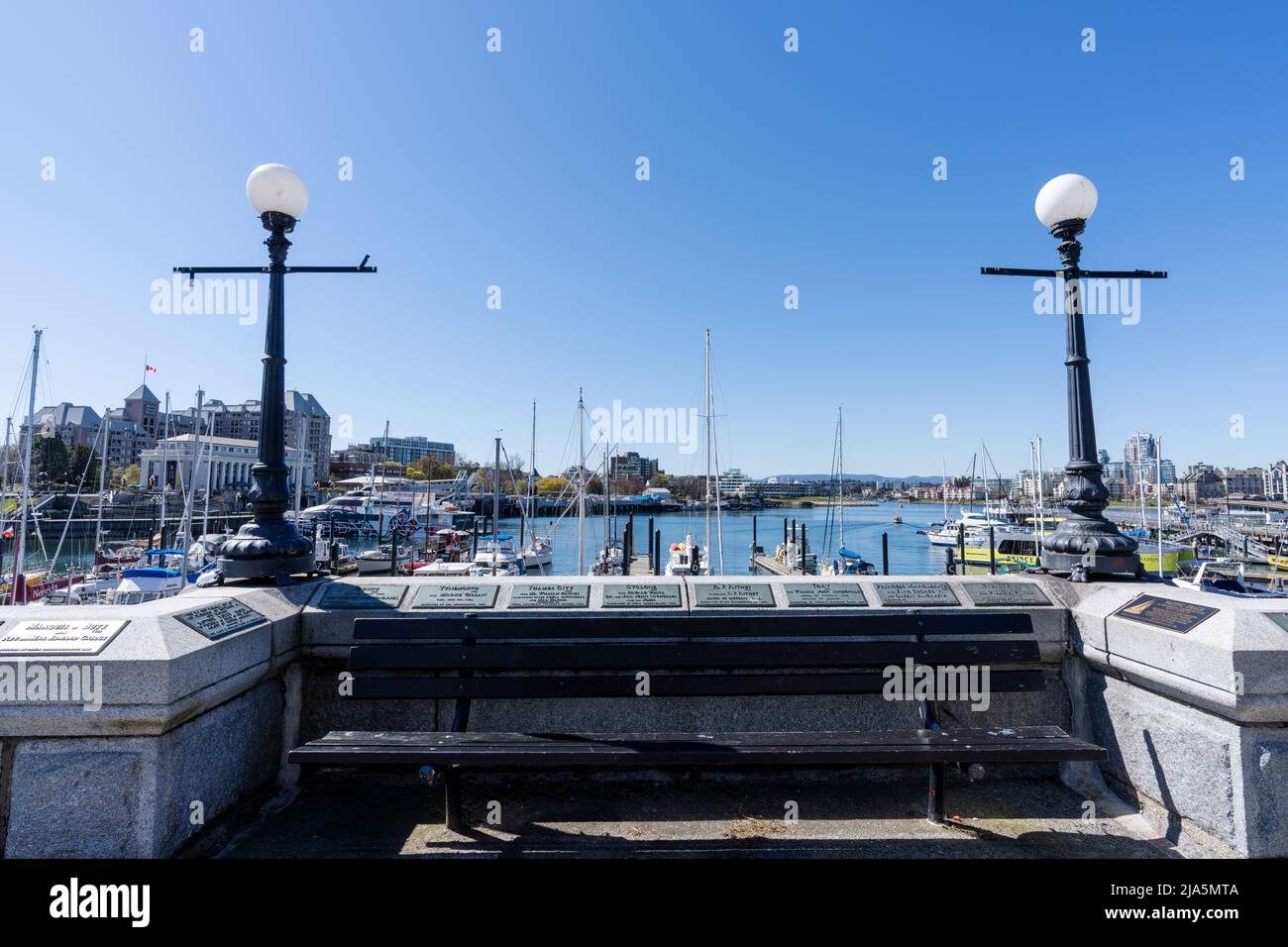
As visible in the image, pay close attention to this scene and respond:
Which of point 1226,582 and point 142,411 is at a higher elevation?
point 142,411

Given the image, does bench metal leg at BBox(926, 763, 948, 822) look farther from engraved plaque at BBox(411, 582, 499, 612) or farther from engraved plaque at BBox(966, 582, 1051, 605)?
engraved plaque at BBox(411, 582, 499, 612)

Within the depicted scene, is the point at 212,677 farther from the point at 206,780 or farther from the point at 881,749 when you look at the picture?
the point at 881,749

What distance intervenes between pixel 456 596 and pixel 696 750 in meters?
2.16

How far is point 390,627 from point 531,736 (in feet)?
4.08

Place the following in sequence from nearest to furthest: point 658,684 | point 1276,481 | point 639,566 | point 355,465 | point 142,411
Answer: point 658,684 < point 639,566 < point 1276,481 < point 142,411 < point 355,465

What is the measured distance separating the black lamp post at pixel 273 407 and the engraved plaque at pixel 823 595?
392cm

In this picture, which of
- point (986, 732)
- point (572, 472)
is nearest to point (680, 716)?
point (986, 732)

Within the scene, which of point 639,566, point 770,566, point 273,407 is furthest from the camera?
point 639,566

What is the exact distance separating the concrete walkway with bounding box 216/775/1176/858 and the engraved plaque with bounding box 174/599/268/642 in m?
A: 1.18

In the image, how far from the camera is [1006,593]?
477 centimetres

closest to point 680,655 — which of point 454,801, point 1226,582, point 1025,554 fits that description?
point 454,801

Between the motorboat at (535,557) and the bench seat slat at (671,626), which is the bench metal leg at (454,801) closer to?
the bench seat slat at (671,626)

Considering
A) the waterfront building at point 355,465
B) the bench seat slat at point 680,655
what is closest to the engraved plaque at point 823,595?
the bench seat slat at point 680,655

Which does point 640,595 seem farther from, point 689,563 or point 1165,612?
point 689,563
